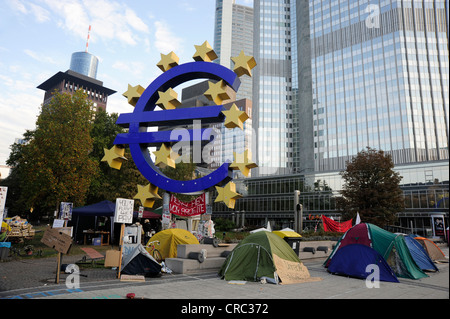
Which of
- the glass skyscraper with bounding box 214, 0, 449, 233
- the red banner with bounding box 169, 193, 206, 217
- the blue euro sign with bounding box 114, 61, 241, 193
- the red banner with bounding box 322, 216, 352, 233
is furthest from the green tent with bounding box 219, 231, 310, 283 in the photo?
the glass skyscraper with bounding box 214, 0, 449, 233

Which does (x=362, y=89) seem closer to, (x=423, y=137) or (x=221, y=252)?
(x=423, y=137)

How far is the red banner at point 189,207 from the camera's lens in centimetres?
1724

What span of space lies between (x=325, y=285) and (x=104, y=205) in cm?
1760

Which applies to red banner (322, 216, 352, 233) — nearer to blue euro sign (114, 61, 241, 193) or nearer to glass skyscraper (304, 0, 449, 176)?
blue euro sign (114, 61, 241, 193)

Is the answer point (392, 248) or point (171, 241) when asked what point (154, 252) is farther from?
Answer: point (392, 248)

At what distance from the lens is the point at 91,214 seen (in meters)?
21.7

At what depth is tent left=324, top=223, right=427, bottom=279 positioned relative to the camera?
1214cm

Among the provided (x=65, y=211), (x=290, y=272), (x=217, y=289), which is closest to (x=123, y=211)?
(x=217, y=289)

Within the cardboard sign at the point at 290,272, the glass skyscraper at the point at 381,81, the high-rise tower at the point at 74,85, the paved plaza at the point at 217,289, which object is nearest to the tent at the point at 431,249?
the paved plaza at the point at 217,289

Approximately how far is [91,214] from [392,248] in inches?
737

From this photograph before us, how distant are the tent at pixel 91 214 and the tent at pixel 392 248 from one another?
53.6 ft

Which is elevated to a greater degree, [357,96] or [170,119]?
[357,96]

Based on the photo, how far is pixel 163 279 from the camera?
34.9 ft
